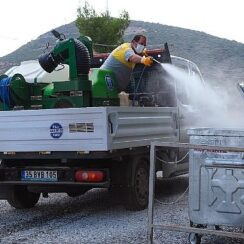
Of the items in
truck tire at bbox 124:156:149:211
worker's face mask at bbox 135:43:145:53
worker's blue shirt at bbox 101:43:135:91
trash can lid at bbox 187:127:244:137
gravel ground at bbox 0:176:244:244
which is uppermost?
worker's face mask at bbox 135:43:145:53

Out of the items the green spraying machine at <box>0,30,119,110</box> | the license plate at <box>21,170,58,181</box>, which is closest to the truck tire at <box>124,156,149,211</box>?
the license plate at <box>21,170,58,181</box>

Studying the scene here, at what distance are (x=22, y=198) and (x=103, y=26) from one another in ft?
49.4

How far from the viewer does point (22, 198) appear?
7.98 m

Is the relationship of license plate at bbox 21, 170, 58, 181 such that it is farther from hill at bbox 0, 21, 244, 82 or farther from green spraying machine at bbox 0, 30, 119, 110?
hill at bbox 0, 21, 244, 82

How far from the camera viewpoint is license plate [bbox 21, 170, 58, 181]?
699 cm

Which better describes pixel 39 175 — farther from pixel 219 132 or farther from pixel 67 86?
pixel 219 132

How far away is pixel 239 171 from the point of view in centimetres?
504

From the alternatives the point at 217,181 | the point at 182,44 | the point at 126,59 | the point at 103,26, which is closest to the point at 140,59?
the point at 126,59

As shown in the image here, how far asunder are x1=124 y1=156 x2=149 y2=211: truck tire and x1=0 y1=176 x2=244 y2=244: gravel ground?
0.42 feet

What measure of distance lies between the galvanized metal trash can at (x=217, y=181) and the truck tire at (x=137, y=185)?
6.34 feet

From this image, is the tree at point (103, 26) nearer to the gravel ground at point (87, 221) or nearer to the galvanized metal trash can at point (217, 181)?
the gravel ground at point (87, 221)

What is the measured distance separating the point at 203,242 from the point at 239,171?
1070 mm

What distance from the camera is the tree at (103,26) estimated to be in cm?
2208

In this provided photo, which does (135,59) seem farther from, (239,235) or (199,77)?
(239,235)
